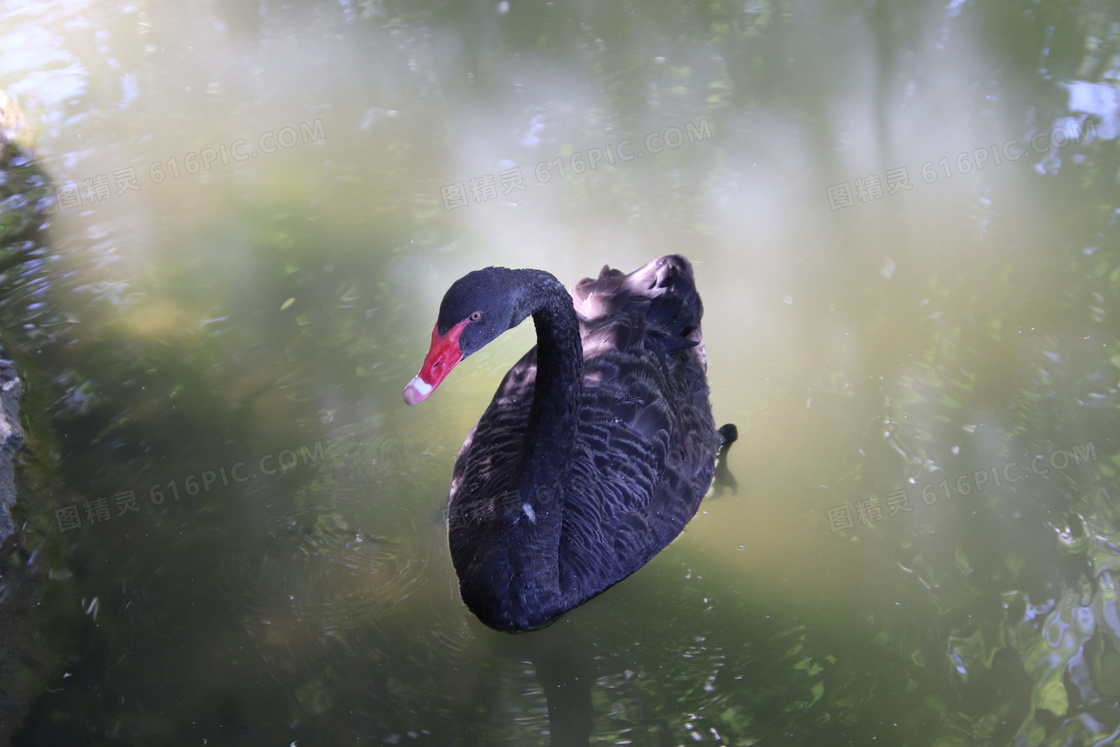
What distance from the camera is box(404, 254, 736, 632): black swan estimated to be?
3.47m

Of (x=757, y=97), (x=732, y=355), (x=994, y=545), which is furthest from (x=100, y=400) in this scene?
(x=757, y=97)

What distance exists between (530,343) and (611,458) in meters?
1.78

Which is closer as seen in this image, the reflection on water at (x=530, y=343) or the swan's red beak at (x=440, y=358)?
the swan's red beak at (x=440, y=358)

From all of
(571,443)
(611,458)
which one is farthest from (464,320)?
(611,458)

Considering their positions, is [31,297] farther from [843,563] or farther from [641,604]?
[843,563]

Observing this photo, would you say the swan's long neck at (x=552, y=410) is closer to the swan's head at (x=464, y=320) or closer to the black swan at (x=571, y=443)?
the black swan at (x=571, y=443)

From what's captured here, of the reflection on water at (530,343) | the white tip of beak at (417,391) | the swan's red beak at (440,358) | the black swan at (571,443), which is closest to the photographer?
the white tip of beak at (417,391)

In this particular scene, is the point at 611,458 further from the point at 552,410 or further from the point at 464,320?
the point at 464,320

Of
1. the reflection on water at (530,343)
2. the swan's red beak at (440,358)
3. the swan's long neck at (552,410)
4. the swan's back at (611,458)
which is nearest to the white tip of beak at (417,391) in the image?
the swan's red beak at (440,358)

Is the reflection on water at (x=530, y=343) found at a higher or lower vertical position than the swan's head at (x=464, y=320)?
lower

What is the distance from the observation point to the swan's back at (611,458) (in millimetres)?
3760

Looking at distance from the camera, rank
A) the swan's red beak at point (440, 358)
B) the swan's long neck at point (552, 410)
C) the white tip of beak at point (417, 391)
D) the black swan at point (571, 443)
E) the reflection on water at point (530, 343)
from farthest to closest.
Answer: the reflection on water at point (530, 343), the swan's long neck at point (552, 410), the black swan at point (571, 443), the swan's red beak at point (440, 358), the white tip of beak at point (417, 391)

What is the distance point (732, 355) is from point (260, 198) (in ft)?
12.2

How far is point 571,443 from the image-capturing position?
379 centimetres
